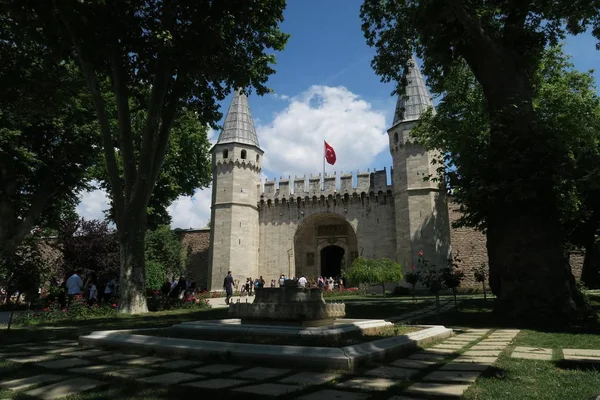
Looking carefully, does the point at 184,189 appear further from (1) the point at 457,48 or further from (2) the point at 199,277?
(1) the point at 457,48

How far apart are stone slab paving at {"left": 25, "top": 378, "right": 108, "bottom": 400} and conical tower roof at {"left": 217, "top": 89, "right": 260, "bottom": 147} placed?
2458cm

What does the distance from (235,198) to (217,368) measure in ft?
76.5

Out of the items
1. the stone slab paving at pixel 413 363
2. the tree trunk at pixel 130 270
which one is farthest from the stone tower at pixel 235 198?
the stone slab paving at pixel 413 363

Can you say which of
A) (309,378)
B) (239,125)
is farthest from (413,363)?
(239,125)

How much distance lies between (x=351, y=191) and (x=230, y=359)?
77.4 ft

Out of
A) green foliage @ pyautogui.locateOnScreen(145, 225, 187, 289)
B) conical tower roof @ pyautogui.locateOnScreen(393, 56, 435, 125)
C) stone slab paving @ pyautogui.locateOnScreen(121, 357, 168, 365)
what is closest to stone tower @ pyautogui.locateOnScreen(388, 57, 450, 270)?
conical tower roof @ pyautogui.locateOnScreen(393, 56, 435, 125)

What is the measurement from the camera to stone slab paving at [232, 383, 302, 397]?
2.81 m

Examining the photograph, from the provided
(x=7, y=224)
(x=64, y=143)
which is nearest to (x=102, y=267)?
(x=7, y=224)

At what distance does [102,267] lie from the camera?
18.9 metres

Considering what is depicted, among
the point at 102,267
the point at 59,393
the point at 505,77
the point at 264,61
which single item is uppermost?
the point at 264,61

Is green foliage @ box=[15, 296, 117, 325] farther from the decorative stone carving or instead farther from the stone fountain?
the decorative stone carving

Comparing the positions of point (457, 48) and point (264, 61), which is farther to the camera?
point (264, 61)

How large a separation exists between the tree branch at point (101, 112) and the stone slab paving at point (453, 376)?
9.76m

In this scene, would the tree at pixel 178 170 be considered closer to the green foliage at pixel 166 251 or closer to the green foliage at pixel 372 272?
the green foliage at pixel 166 251
